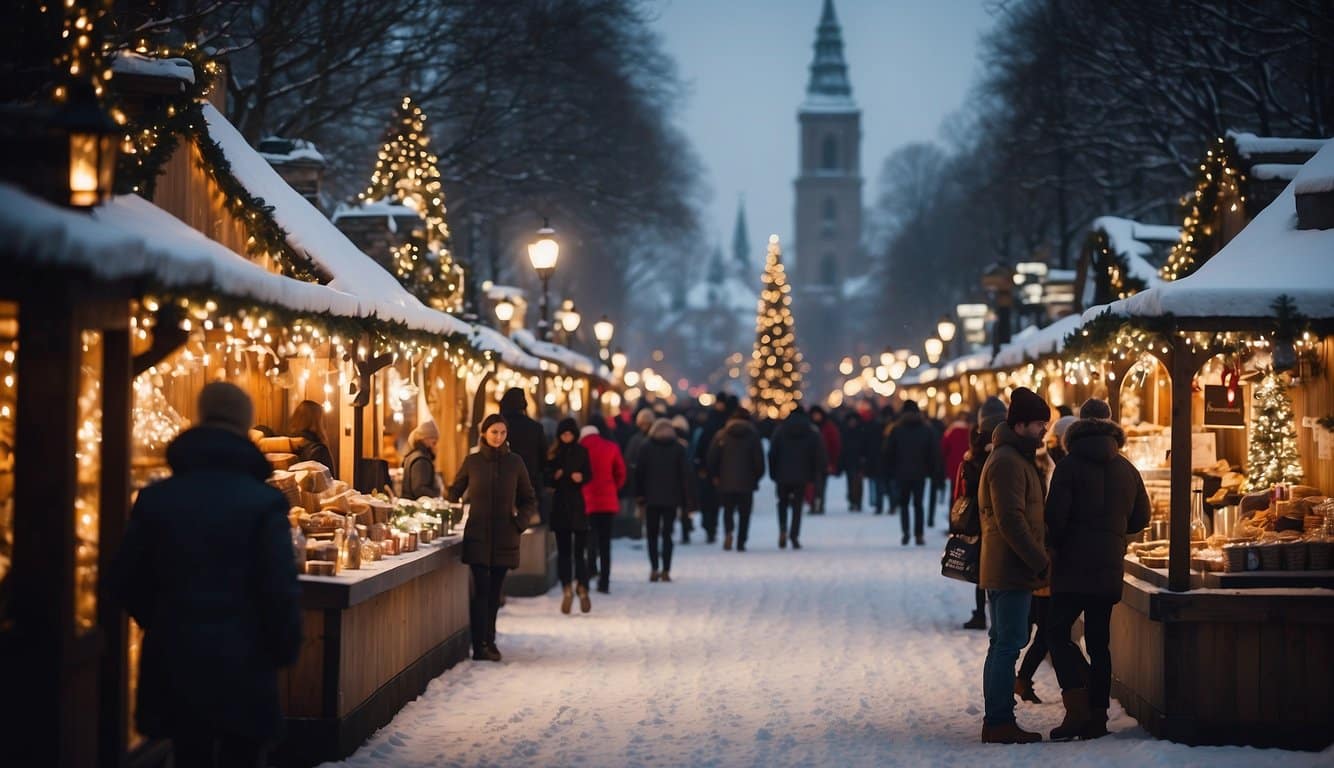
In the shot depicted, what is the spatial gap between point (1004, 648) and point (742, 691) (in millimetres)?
2655

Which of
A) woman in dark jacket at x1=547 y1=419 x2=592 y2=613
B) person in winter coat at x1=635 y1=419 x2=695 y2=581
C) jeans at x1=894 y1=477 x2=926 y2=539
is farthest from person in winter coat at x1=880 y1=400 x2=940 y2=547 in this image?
woman in dark jacket at x1=547 y1=419 x2=592 y2=613

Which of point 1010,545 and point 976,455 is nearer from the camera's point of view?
point 1010,545

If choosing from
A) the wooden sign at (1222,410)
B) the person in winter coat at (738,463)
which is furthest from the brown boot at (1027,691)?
the person in winter coat at (738,463)

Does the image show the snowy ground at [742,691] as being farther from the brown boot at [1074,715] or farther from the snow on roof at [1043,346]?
the snow on roof at [1043,346]

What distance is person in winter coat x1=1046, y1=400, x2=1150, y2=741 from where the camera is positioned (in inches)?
418

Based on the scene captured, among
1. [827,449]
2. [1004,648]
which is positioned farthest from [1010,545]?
[827,449]

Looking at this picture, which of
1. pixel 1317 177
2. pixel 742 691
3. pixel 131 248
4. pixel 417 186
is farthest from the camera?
pixel 417 186

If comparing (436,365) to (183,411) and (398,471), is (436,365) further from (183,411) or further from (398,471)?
(183,411)

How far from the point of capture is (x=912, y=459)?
2570 centimetres

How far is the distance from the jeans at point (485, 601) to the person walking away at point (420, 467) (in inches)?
45.9

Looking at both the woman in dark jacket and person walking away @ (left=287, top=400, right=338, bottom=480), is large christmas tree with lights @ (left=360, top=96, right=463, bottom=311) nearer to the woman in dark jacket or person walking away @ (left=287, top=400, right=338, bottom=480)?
the woman in dark jacket

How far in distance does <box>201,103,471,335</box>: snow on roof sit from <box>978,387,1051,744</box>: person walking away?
4.81 metres

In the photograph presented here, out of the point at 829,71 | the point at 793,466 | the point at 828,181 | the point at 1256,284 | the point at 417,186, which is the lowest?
the point at 793,466

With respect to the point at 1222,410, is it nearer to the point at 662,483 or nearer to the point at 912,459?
the point at 662,483
